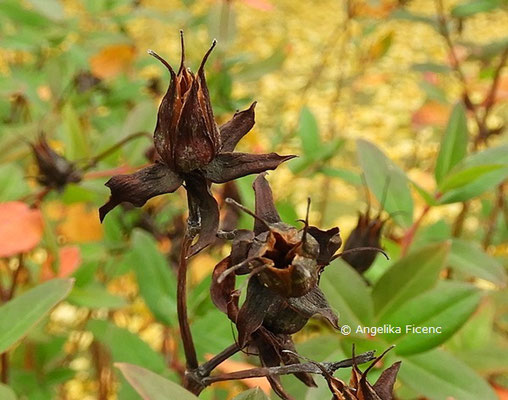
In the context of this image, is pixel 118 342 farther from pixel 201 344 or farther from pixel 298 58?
pixel 298 58

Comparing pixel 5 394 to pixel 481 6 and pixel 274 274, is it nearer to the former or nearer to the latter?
pixel 274 274

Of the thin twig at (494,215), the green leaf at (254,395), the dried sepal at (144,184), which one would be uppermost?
the dried sepal at (144,184)

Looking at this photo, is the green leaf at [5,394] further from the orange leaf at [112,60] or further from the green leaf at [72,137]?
the orange leaf at [112,60]

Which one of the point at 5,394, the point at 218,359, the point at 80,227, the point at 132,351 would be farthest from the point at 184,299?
the point at 80,227

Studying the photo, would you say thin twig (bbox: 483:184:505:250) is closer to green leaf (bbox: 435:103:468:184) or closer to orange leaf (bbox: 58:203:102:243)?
green leaf (bbox: 435:103:468:184)

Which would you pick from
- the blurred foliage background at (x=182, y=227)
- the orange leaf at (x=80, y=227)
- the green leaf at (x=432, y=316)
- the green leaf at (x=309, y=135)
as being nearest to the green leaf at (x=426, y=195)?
the blurred foliage background at (x=182, y=227)

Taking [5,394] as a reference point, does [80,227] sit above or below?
below
